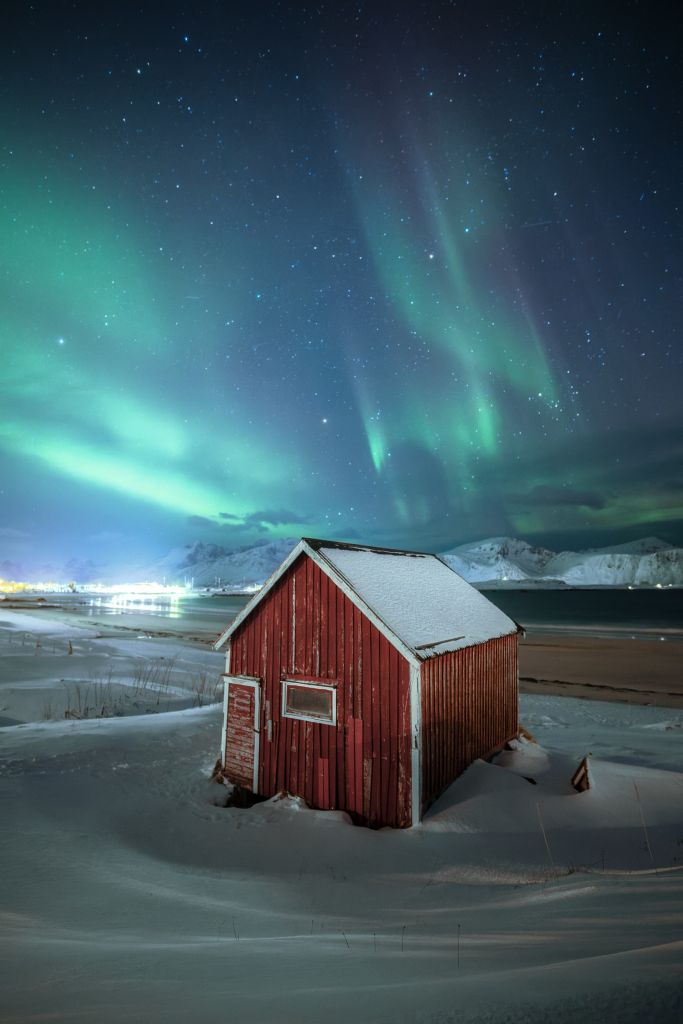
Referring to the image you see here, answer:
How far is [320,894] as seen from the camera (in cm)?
827

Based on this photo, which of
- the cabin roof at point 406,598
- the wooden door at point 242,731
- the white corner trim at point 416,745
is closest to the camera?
the white corner trim at point 416,745

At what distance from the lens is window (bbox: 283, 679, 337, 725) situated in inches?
480

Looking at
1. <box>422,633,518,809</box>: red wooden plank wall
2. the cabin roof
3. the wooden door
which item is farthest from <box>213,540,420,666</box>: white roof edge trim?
the wooden door

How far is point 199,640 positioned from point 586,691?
36235mm

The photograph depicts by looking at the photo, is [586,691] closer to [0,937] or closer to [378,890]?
[378,890]

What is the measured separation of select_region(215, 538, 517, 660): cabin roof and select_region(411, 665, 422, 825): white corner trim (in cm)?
55

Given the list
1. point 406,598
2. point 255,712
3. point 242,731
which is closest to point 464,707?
point 406,598

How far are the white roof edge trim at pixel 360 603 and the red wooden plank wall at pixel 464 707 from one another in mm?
599

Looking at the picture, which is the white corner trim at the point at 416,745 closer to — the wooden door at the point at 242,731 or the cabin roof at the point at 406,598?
the cabin roof at the point at 406,598

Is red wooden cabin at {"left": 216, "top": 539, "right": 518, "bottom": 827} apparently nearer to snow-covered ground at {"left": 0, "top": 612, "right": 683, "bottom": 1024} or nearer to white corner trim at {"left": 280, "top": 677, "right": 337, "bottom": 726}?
white corner trim at {"left": 280, "top": 677, "right": 337, "bottom": 726}

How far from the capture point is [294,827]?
35.8 feet

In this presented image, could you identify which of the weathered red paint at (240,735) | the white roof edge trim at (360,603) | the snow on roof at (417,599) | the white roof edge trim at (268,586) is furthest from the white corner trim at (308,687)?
the snow on roof at (417,599)

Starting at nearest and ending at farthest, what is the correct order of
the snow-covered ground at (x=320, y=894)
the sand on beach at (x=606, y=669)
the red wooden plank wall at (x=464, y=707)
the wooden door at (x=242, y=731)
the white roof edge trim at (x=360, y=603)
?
1. the snow-covered ground at (x=320, y=894)
2. the white roof edge trim at (x=360, y=603)
3. the red wooden plank wall at (x=464, y=707)
4. the wooden door at (x=242, y=731)
5. the sand on beach at (x=606, y=669)

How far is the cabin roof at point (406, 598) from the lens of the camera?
472 inches
